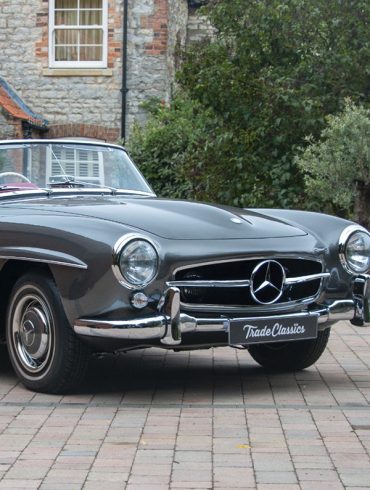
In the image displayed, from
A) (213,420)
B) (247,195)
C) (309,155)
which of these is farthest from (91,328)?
(247,195)

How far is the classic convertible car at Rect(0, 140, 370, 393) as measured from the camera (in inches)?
260

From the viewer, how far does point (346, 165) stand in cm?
1341

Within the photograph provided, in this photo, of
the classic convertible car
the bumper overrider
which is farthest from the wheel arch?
the bumper overrider

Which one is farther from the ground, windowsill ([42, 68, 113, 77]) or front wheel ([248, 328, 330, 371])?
windowsill ([42, 68, 113, 77])

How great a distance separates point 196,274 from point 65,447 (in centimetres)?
152

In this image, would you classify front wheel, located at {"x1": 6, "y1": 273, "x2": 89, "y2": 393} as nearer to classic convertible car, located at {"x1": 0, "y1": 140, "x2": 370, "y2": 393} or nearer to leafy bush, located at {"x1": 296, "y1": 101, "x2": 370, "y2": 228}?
classic convertible car, located at {"x1": 0, "y1": 140, "x2": 370, "y2": 393}

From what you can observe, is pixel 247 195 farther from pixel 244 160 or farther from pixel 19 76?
pixel 19 76

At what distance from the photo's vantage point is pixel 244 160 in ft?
53.8

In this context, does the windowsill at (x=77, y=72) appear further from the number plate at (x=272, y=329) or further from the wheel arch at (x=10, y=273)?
the number plate at (x=272, y=329)

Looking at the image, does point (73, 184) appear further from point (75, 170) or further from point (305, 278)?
point (305, 278)

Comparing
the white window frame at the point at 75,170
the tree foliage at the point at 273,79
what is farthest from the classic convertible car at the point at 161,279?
the tree foliage at the point at 273,79

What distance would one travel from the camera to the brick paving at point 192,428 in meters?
5.09

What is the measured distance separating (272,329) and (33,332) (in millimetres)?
1393

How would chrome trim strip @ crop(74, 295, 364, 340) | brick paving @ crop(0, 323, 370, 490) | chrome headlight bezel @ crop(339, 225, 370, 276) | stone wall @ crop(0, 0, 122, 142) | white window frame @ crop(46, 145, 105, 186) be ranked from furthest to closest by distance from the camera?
stone wall @ crop(0, 0, 122, 142) → white window frame @ crop(46, 145, 105, 186) → chrome headlight bezel @ crop(339, 225, 370, 276) → chrome trim strip @ crop(74, 295, 364, 340) → brick paving @ crop(0, 323, 370, 490)
